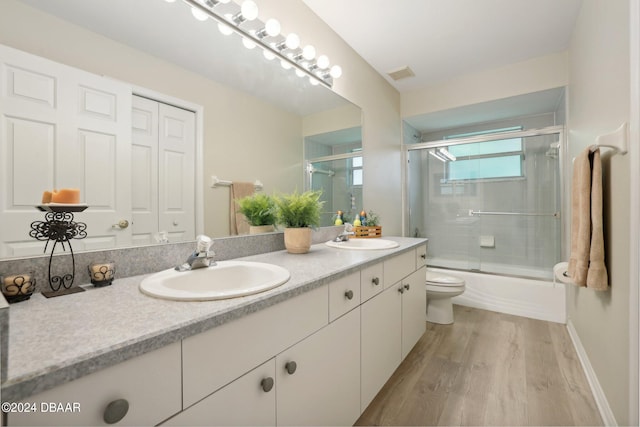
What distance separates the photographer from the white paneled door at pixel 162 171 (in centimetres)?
104

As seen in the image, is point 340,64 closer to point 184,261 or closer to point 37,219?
point 184,261

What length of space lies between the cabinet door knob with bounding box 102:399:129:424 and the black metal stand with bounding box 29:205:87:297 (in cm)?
46

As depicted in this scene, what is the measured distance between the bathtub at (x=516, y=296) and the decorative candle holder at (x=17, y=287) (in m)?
3.16

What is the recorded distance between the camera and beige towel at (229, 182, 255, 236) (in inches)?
54.2

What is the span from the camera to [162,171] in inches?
43.8

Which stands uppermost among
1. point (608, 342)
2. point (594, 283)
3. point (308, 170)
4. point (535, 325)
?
point (308, 170)

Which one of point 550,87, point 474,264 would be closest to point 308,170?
point 550,87

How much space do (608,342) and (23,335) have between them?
2.14m

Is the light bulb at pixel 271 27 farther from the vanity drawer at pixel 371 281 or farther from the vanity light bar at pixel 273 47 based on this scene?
the vanity drawer at pixel 371 281

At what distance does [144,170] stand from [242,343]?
75 centimetres

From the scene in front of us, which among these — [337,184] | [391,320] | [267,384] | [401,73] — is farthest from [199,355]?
[401,73]

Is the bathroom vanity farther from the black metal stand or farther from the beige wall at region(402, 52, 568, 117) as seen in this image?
the beige wall at region(402, 52, 568, 117)

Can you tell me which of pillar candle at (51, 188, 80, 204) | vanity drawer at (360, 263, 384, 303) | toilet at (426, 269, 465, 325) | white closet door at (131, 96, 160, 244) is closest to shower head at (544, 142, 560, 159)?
toilet at (426, 269, 465, 325)

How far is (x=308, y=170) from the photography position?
1.84m
